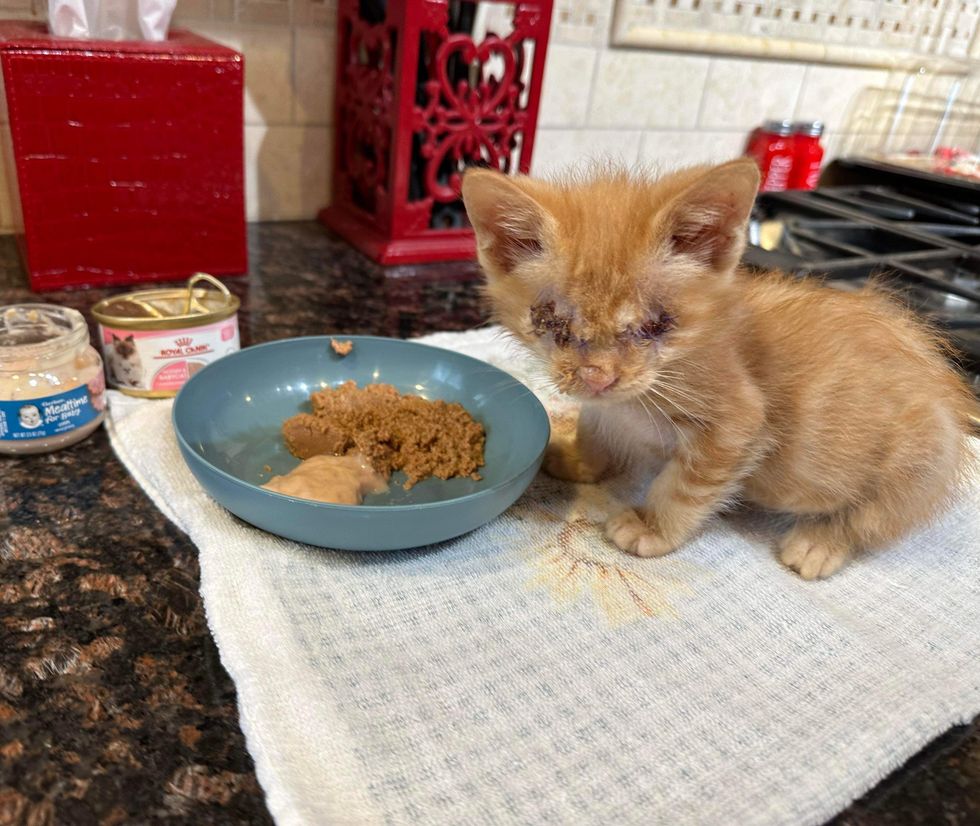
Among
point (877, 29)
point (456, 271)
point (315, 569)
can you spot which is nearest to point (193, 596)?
point (315, 569)

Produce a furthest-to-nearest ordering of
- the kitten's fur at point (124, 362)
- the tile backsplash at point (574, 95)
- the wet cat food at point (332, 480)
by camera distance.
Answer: the tile backsplash at point (574, 95) → the kitten's fur at point (124, 362) → the wet cat food at point (332, 480)

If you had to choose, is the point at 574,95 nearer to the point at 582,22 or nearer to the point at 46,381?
the point at 582,22

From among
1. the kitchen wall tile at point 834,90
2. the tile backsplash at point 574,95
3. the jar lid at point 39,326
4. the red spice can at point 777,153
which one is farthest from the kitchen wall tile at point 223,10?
the kitchen wall tile at point 834,90

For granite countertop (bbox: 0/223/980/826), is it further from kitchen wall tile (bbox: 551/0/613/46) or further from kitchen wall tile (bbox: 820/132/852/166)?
kitchen wall tile (bbox: 820/132/852/166)

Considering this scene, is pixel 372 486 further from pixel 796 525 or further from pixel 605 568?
pixel 796 525

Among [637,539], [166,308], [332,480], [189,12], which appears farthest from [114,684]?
[189,12]

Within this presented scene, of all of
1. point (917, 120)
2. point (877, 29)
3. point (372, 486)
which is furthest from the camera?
point (917, 120)

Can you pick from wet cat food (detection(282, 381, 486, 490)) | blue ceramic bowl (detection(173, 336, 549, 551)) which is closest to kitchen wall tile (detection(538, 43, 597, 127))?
blue ceramic bowl (detection(173, 336, 549, 551))

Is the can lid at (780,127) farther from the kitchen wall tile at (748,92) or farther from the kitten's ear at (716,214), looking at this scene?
the kitten's ear at (716,214)
